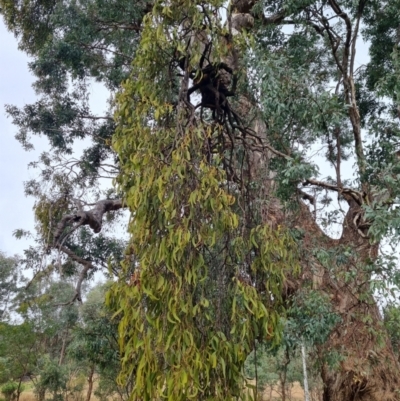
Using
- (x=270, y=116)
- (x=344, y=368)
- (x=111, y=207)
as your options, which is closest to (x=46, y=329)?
(x=111, y=207)

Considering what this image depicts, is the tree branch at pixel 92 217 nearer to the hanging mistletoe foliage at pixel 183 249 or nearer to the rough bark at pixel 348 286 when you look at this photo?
the rough bark at pixel 348 286

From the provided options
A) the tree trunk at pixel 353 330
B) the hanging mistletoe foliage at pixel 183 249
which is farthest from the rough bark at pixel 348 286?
the hanging mistletoe foliage at pixel 183 249

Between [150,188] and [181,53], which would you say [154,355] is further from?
[181,53]

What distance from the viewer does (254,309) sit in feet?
5.40

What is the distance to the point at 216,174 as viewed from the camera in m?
1.78

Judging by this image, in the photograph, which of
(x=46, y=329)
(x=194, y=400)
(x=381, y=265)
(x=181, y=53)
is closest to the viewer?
(x=194, y=400)

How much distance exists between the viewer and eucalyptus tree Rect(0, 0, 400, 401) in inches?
62.6

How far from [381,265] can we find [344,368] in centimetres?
156

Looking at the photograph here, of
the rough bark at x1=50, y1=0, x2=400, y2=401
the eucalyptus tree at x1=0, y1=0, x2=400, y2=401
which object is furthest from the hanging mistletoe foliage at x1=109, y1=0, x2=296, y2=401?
the rough bark at x1=50, y1=0, x2=400, y2=401

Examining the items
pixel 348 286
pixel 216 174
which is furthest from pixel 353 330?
pixel 216 174

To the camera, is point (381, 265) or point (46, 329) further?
point (46, 329)

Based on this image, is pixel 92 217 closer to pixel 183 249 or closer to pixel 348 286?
pixel 348 286

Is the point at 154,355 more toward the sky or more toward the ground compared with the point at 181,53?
more toward the ground

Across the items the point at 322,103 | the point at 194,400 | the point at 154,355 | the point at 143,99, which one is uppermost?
the point at 322,103
